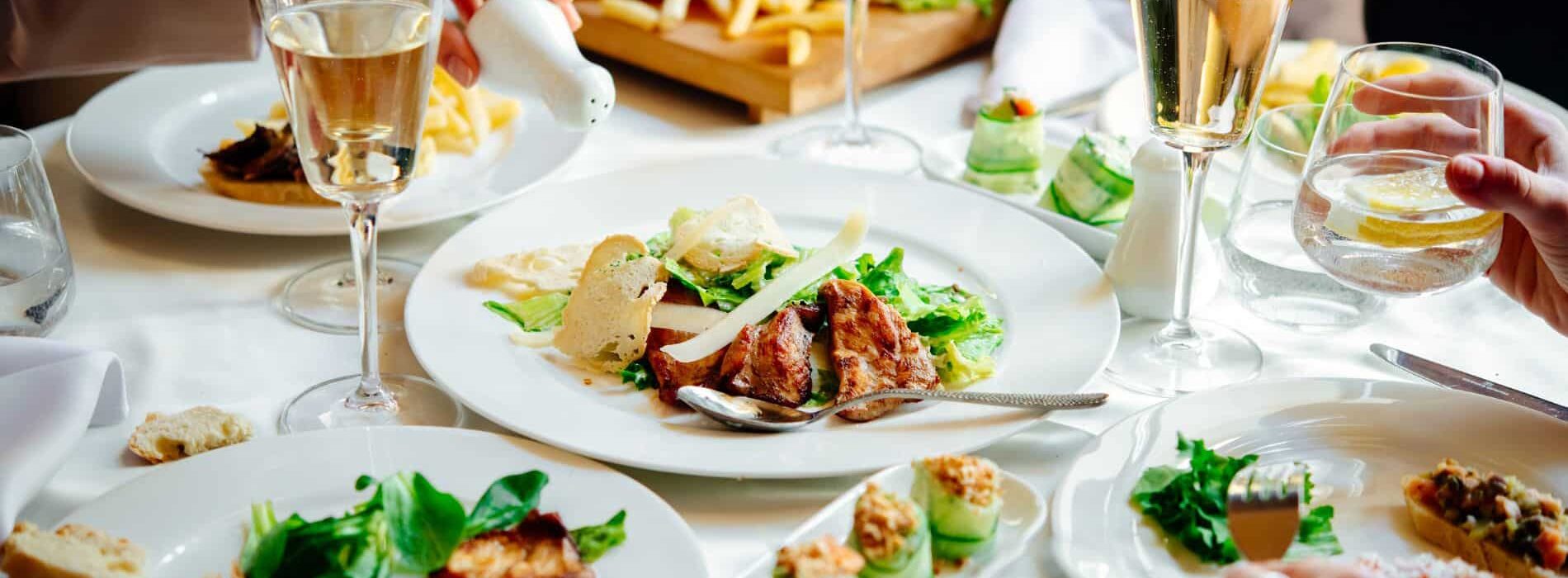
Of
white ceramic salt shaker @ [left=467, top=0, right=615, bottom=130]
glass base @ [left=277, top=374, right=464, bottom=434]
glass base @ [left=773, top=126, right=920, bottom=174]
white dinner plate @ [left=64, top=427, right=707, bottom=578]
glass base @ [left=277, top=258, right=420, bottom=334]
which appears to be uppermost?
white ceramic salt shaker @ [left=467, top=0, right=615, bottom=130]

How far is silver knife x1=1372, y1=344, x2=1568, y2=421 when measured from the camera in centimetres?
170

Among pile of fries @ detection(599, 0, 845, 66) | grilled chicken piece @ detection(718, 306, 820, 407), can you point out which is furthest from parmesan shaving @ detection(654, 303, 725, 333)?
pile of fries @ detection(599, 0, 845, 66)

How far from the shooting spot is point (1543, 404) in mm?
1703

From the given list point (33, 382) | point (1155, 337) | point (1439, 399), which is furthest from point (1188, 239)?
point (33, 382)

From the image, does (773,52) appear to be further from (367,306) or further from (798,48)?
(367,306)

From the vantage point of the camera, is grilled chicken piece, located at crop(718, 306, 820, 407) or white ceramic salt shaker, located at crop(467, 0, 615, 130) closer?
grilled chicken piece, located at crop(718, 306, 820, 407)

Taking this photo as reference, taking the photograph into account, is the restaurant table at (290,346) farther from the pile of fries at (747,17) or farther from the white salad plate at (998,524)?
the pile of fries at (747,17)

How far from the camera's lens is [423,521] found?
133 cm

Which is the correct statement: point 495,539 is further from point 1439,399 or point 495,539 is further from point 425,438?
point 1439,399

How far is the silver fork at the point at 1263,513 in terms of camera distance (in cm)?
137

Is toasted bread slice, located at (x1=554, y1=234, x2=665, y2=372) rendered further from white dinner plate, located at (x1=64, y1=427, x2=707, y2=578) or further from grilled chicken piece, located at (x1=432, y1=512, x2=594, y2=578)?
grilled chicken piece, located at (x1=432, y1=512, x2=594, y2=578)

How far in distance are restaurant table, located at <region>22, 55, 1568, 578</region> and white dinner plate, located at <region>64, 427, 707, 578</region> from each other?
64 mm

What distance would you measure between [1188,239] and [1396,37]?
9.71 feet

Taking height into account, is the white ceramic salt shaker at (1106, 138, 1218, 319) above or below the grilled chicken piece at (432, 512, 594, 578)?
above
